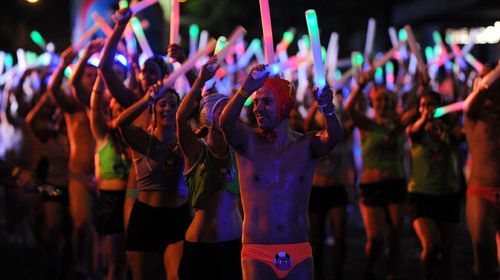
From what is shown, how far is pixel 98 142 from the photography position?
9242 mm

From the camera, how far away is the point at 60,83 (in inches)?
383

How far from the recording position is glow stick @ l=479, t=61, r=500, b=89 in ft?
25.5

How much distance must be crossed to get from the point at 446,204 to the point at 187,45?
18.3 metres

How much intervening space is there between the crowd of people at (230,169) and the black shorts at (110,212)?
0.01 metres

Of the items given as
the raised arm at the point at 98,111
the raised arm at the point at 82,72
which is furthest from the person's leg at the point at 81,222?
the raised arm at the point at 98,111

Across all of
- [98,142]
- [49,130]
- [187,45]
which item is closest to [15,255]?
[49,130]

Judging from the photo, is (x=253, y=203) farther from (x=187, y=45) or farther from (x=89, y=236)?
(x=187, y=45)

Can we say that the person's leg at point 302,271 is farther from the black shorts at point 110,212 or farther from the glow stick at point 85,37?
the glow stick at point 85,37

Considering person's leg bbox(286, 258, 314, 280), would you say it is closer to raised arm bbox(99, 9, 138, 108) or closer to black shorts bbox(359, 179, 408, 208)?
raised arm bbox(99, 9, 138, 108)

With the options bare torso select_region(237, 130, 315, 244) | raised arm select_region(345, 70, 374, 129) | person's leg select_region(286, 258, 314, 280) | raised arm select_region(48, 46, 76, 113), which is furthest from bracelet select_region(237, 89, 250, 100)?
raised arm select_region(345, 70, 374, 129)

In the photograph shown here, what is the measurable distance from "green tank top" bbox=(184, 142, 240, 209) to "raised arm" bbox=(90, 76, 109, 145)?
7.14ft

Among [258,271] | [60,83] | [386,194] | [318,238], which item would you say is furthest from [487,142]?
[60,83]

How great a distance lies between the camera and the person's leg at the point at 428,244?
9.27m

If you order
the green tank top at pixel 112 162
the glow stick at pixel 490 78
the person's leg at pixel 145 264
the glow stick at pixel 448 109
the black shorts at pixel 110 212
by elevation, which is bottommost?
the person's leg at pixel 145 264
